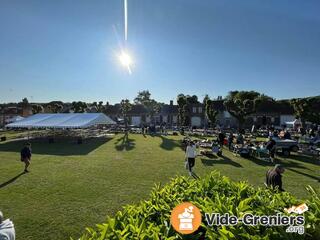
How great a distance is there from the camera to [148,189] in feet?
32.7

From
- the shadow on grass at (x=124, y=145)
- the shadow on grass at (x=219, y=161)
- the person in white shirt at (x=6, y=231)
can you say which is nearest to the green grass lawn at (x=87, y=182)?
the shadow on grass at (x=219, y=161)

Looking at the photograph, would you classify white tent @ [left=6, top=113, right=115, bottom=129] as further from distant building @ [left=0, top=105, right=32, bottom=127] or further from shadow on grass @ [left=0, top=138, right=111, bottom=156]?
distant building @ [left=0, top=105, right=32, bottom=127]

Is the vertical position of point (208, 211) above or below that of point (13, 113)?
below

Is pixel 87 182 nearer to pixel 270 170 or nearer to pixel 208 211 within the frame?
pixel 270 170

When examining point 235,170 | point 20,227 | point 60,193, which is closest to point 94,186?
point 60,193

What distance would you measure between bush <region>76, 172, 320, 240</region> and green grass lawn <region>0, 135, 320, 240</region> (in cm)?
375

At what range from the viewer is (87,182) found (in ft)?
36.0

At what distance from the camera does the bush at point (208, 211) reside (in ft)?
8.52

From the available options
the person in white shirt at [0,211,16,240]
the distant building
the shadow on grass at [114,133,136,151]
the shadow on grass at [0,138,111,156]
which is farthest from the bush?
the distant building

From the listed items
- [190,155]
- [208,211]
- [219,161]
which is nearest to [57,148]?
[219,161]

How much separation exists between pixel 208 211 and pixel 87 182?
8.99 metres

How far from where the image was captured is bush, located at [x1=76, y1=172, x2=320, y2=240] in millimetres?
2596

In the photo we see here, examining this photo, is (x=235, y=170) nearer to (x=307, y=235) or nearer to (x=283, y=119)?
(x=307, y=235)

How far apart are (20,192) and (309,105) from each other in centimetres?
3496
